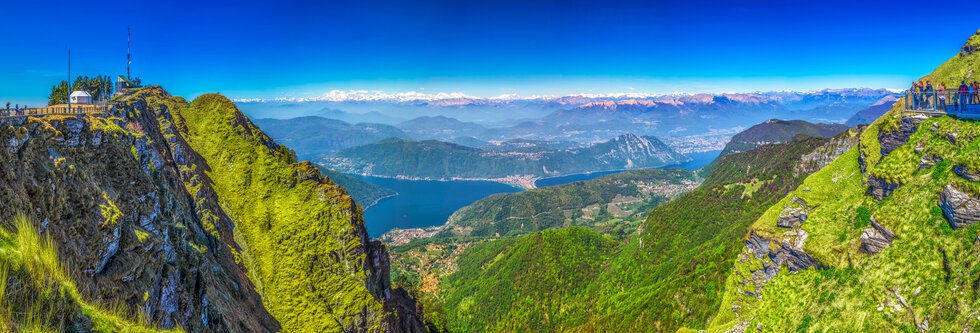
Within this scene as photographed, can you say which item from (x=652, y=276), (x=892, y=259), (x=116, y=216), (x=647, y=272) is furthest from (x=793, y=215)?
(x=647, y=272)

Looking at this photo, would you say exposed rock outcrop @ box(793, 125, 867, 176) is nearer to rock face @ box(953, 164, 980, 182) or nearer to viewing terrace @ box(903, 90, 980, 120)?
viewing terrace @ box(903, 90, 980, 120)

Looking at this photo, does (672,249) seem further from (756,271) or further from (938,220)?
(938,220)

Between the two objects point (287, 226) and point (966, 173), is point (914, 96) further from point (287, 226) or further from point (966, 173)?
point (287, 226)

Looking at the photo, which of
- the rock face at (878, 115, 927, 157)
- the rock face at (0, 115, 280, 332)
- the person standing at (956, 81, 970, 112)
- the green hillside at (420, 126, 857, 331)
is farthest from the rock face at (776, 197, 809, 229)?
the rock face at (0, 115, 280, 332)

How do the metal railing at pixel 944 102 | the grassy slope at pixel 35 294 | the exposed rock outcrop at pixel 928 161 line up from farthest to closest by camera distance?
the metal railing at pixel 944 102 → the exposed rock outcrop at pixel 928 161 → the grassy slope at pixel 35 294

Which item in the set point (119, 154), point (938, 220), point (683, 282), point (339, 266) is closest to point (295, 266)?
point (339, 266)

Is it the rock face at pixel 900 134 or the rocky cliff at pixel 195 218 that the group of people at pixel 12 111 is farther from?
the rock face at pixel 900 134

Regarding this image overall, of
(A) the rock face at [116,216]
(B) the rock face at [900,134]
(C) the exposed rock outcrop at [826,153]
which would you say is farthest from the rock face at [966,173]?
(C) the exposed rock outcrop at [826,153]

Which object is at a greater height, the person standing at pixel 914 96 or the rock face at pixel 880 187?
the person standing at pixel 914 96
